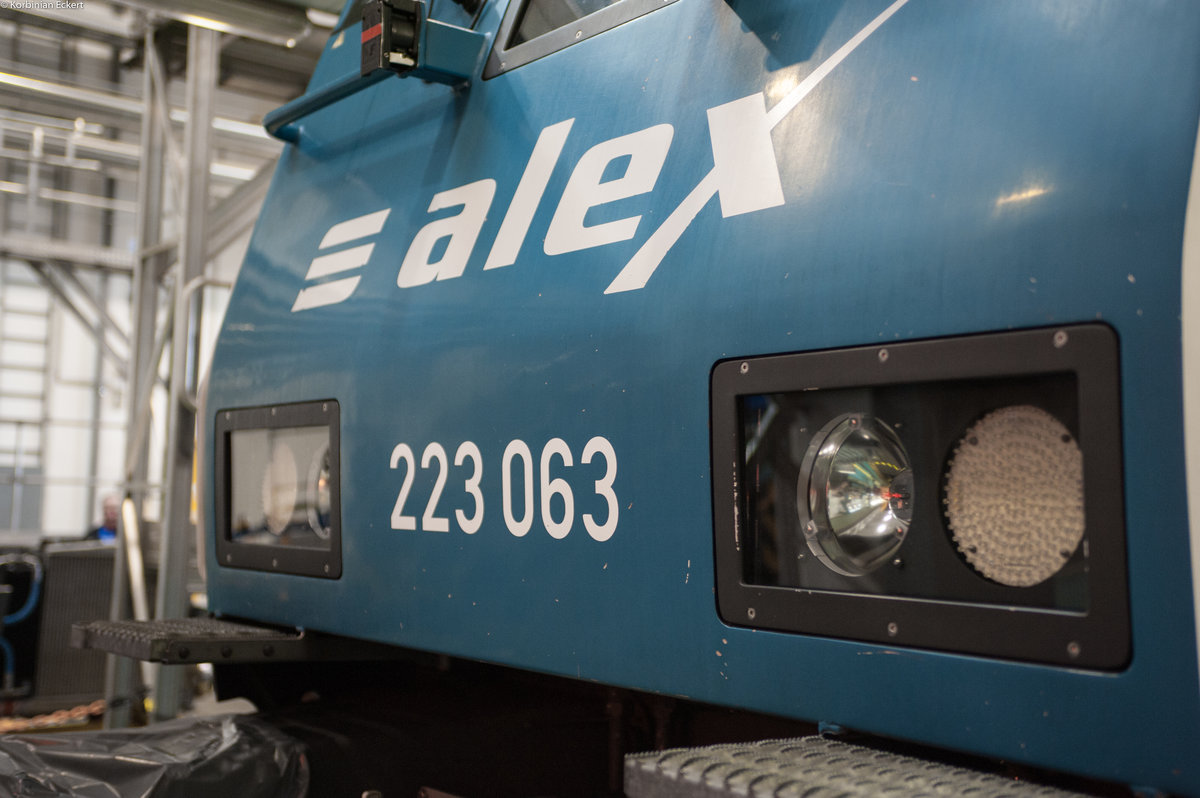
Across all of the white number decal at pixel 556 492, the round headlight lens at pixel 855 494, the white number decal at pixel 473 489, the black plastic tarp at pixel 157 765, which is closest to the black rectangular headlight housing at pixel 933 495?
the round headlight lens at pixel 855 494

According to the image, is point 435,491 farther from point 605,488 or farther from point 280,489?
point 280,489

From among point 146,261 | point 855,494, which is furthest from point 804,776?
point 146,261

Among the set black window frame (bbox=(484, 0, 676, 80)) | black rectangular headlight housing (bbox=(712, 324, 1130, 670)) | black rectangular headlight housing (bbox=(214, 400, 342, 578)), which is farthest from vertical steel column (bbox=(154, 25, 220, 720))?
black rectangular headlight housing (bbox=(712, 324, 1130, 670))

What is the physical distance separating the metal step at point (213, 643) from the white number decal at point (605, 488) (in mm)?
773

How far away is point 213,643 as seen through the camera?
1.76 meters

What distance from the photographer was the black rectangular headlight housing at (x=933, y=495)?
2.70ft

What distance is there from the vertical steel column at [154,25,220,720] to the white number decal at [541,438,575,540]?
12.7ft

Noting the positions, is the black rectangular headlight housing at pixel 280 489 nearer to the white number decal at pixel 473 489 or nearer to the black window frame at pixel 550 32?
the white number decal at pixel 473 489

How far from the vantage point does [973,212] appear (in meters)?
0.91

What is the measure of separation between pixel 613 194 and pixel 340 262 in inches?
26.3

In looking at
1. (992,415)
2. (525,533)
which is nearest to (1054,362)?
(992,415)

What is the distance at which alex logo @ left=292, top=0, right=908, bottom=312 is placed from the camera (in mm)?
1105

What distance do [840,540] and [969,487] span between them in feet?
0.49

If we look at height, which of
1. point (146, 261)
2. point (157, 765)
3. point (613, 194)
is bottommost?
point (157, 765)
